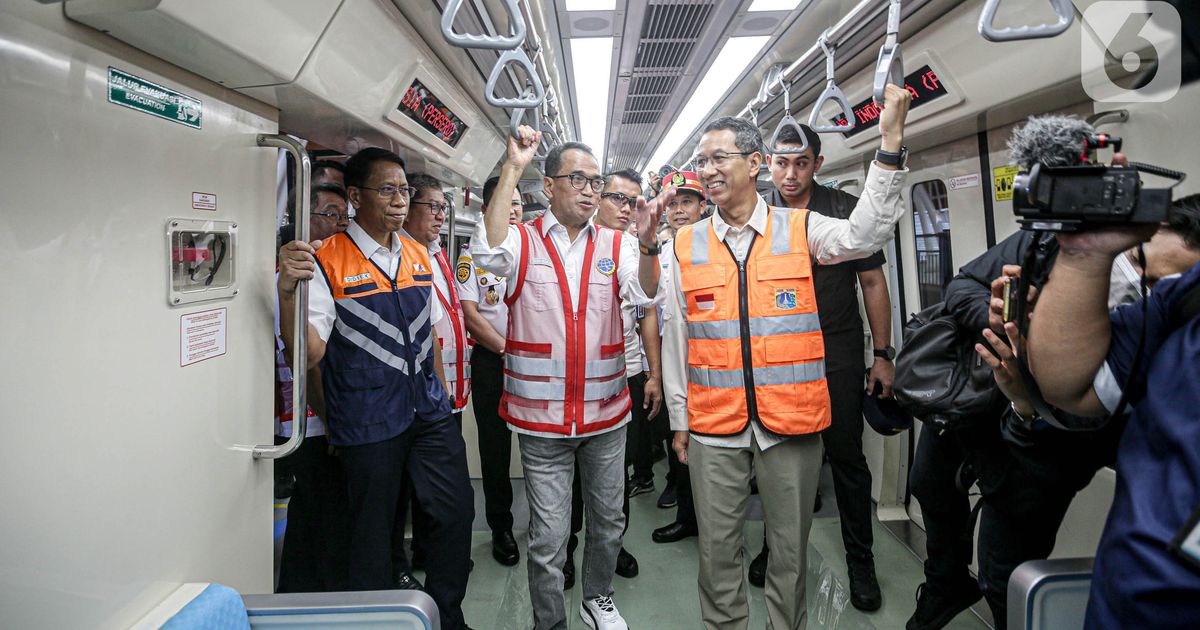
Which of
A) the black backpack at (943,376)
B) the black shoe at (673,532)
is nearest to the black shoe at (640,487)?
the black shoe at (673,532)

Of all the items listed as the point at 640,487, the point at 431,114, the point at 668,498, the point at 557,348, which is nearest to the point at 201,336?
the point at 557,348

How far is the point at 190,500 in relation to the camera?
1543 mm

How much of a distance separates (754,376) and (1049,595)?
105cm

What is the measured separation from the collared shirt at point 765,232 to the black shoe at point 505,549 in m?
1.48

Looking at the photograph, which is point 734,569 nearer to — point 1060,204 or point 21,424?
point 1060,204

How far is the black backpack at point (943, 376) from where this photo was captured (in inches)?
80.0

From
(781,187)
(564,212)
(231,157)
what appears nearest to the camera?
(231,157)

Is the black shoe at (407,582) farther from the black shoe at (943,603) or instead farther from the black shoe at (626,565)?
the black shoe at (943,603)

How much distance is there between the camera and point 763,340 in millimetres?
2225

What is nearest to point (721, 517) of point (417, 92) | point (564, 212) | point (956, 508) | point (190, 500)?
point (956, 508)

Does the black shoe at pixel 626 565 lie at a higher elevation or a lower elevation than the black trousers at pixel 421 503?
lower

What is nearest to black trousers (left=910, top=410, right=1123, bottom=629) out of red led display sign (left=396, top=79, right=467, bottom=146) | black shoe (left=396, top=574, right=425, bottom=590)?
black shoe (left=396, top=574, right=425, bottom=590)

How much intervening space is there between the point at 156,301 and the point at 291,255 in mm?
509

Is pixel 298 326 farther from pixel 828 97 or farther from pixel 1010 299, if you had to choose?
pixel 828 97
